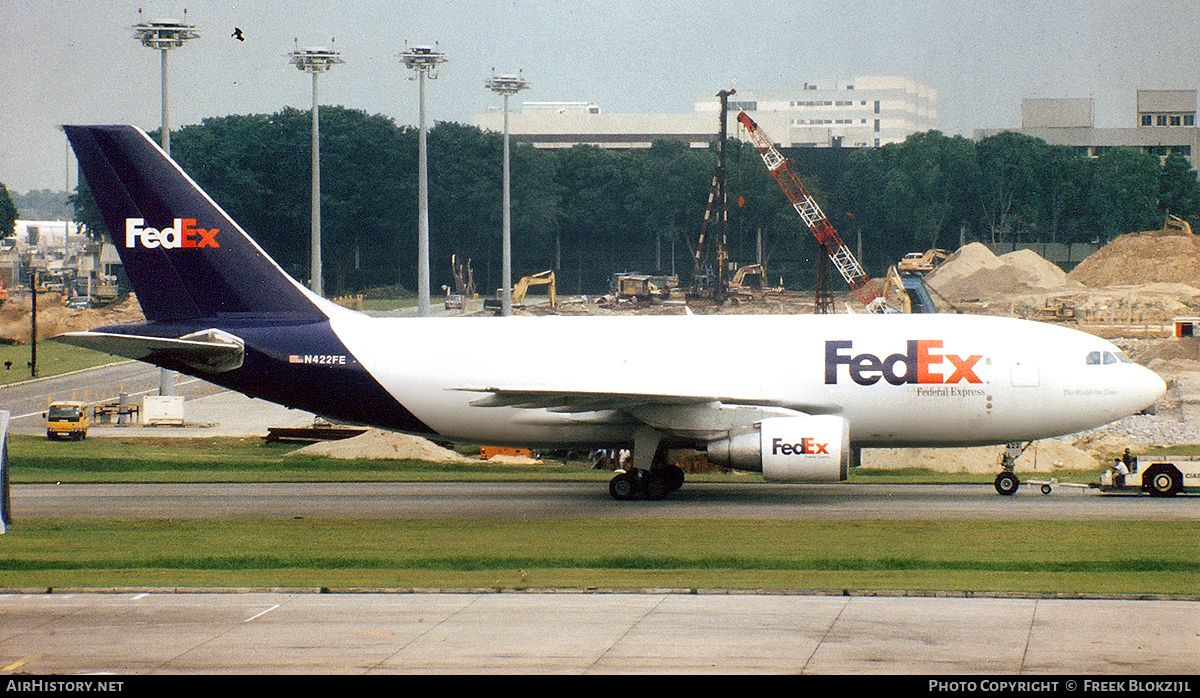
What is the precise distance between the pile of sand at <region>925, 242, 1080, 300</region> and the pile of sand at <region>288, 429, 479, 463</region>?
68788mm

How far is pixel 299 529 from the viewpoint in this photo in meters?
30.4

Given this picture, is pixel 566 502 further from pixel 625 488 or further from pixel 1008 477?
pixel 1008 477

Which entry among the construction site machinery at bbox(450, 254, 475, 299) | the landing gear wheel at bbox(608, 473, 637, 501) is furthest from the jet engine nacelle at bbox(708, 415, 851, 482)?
the construction site machinery at bbox(450, 254, 475, 299)

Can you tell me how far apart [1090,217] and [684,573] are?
368 ft

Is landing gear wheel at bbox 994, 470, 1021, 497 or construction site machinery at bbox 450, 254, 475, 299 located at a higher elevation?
construction site machinery at bbox 450, 254, 475, 299

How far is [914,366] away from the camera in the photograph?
34.3 meters

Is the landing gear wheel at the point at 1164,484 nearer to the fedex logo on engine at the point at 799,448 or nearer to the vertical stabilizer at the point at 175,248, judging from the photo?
the fedex logo on engine at the point at 799,448

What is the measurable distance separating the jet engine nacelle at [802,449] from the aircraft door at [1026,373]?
4.93 metres

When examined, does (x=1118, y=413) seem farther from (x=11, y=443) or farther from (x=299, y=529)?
(x=11, y=443)

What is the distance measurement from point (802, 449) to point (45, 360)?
78630 millimetres

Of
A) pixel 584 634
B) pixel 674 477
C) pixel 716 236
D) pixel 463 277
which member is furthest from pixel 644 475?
pixel 716 236

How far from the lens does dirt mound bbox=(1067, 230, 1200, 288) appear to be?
110250mm

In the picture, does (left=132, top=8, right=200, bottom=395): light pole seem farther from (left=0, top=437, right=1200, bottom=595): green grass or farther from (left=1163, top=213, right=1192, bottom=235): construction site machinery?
(left=1163, top=213, right=1192, bottom=235): construction site machinery

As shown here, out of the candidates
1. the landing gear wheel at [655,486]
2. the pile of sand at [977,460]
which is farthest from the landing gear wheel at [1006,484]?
the pile of sand at [977,460]
